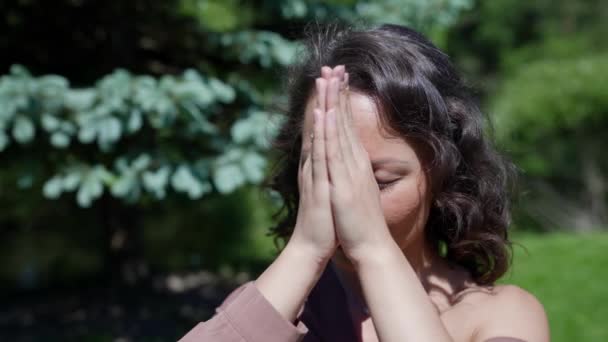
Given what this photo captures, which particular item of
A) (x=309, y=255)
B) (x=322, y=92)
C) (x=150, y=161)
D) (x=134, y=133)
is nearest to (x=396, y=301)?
(x=309, y=255)

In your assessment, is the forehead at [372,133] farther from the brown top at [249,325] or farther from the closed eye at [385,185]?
the brown top at [249,325]

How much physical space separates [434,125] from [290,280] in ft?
1.44

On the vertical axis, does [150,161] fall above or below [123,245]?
above

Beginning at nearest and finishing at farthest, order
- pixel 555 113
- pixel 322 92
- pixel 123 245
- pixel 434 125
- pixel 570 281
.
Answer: pixel 322 92
pixel 434 125
pixel 123 245
pixel 570 281
pixel 555 113

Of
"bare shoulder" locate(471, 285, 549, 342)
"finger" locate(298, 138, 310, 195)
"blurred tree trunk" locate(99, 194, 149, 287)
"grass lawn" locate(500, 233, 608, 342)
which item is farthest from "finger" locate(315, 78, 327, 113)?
"blurred tree trunk" locate(99, 194, 149, 287)

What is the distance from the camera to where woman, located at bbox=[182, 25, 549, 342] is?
1.23 meters

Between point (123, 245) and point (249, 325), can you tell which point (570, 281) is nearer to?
point (123, 245)

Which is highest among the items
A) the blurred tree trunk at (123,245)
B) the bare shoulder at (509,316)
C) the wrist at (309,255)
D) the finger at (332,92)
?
the blurred tree trunk at (123,245)

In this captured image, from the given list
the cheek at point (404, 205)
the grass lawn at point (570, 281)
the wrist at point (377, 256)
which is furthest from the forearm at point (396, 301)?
the grass lawn at point (570, 281)

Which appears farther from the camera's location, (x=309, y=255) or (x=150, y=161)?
(x=150, y=161)

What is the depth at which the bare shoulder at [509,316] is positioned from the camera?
1.32 meters

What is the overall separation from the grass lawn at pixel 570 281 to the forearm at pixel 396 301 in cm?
207

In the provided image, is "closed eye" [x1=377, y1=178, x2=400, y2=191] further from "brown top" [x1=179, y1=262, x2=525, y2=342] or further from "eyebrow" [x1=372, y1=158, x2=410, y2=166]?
"brown top" [x1=179, y1=262, x2=525, y2=342]

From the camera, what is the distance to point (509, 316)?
1.35m
